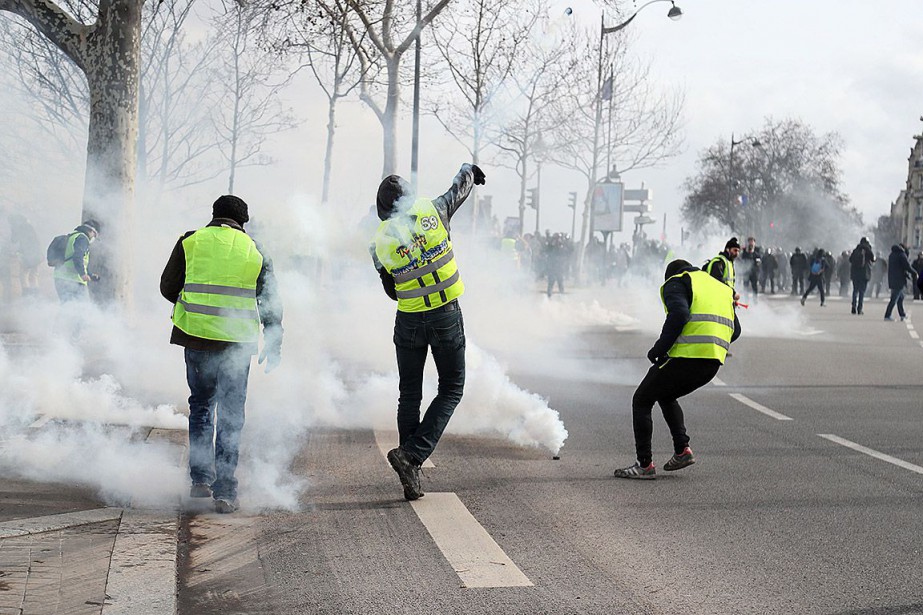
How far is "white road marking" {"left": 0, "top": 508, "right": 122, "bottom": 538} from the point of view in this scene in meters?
5.00

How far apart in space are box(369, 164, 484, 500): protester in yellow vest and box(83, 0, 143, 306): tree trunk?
811cm

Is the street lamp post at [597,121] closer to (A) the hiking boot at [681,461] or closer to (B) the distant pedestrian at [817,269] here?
(B) the distant pedestrian at [817,269]

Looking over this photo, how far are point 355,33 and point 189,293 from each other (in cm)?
1835

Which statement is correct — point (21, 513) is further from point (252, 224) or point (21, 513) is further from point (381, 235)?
point (252, 224)

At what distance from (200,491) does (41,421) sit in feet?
8.19

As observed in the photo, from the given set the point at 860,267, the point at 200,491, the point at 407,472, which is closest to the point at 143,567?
the point at 200,491

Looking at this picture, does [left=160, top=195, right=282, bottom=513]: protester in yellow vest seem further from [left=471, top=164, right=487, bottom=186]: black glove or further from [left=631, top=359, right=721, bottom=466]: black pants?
[left=631, top=359, right=721, bottom=466]: black pants

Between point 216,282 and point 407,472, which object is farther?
point 407,472

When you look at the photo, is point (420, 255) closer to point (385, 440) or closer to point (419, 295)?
point (419, 295)

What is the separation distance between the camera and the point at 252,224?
10.1 meters

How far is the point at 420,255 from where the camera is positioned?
603 cm

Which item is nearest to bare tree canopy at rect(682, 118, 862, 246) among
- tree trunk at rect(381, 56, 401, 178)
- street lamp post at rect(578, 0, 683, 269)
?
street lamp post at rect(578, 0, 683, 269)

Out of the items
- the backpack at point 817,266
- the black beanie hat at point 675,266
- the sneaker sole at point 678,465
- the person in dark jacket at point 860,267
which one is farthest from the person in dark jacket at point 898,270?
the sneaker sole at point 678,465

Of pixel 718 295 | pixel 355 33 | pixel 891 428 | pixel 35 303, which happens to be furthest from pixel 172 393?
pixel 355 33
